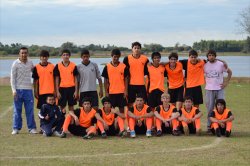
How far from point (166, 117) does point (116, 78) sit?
1.33 m

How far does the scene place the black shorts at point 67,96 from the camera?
1055cm

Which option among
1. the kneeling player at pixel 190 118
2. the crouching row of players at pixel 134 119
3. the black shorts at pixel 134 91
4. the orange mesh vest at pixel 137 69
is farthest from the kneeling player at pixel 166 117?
the orange mesh vest at pixel 137 69

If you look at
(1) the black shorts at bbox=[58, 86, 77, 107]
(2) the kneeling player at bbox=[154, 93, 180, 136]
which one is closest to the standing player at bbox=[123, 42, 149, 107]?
(2) the kneeling player at bbox=[154, 93, 180, 136]

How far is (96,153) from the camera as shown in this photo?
321 inches

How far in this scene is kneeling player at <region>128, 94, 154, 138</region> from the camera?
10180 millimetres

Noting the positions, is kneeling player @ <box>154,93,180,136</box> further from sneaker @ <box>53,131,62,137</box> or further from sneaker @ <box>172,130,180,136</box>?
sneaker @ <box>53,131,62,137</box>

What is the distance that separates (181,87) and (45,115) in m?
2.97

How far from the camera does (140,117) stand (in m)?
10.2

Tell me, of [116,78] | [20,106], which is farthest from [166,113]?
[20,106]

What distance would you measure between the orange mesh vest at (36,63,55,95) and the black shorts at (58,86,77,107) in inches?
8.9

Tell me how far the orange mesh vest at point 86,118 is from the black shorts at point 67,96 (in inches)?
19.8

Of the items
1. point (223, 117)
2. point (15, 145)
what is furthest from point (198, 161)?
point (15, 145)

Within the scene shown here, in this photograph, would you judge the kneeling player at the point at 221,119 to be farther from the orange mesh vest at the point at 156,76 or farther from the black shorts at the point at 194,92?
the orange mesh vest at the point at 156,76

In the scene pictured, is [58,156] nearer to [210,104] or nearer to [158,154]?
[158,154]
